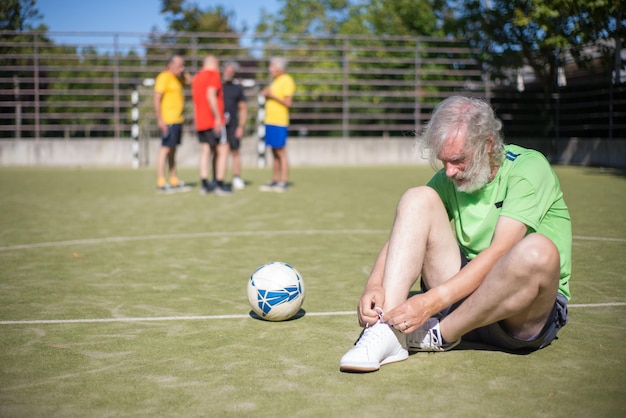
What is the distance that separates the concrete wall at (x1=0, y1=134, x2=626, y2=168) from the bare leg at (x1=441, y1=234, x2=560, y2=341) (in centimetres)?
1828

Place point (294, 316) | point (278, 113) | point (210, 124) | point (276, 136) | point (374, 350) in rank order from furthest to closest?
point (278, 113)
point (276, 136)
point (210, 124)
point (294, 316)
point (374, 350)

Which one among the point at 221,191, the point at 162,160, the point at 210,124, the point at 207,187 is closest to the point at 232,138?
the point at 210,124

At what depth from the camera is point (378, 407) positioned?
3.10 metres

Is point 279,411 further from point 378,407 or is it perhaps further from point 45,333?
point 45,333

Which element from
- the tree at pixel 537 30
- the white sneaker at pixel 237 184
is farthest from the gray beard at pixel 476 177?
the tree at pixel 537 30

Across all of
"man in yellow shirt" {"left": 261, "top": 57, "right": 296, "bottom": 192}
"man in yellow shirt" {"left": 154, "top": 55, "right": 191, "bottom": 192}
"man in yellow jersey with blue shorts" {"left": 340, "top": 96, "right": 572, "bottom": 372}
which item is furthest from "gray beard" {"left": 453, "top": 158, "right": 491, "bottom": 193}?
"man in yellow shirt" {"left": 154, "top": 55, "right": 191, "bottom": 192}

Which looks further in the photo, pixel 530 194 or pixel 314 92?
pixel 314 92

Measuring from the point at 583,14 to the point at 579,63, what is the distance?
1.76 meters

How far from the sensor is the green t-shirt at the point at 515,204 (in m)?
3.62

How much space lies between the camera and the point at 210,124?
12.9 metres

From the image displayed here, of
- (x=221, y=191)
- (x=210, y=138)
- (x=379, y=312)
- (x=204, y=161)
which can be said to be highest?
(x=210, y=138)

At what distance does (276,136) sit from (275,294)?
9.10 m

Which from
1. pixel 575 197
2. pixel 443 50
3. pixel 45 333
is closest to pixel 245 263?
pixel 45 333

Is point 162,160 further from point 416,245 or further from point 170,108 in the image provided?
point 416,245
